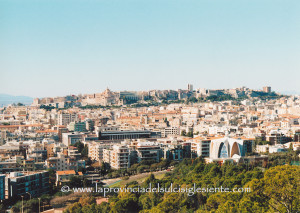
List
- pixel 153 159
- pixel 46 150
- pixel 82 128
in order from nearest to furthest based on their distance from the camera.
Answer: pixel 153 159 → pixel 46 150 → pixel 82 128

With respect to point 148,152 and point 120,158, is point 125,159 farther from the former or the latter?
point 148,152

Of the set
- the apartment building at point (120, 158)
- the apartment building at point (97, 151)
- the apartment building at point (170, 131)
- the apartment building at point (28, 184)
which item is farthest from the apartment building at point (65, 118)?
the apartment building at point (28, 184)

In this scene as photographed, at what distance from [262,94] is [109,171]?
1240 inches

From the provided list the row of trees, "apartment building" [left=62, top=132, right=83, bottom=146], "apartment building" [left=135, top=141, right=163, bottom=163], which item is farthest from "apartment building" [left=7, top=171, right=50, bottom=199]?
"apartment building" [left=62, top=132, right=83, bottom=146]

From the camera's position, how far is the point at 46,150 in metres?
12.2

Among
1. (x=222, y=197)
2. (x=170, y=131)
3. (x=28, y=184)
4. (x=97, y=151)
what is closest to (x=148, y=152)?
(x=97, y=151)

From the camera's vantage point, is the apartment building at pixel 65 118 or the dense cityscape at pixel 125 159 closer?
the dense cityscape at pixel 125 159

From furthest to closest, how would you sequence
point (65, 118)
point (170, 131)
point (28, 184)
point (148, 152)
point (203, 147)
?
point (65, 118), point (170, 131), point (203, 147), point (148, 152), point (28, 184)

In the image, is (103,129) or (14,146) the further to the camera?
(103,129)

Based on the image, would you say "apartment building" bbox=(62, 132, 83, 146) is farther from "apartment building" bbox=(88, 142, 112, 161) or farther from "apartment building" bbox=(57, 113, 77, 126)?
"apartment building" bbox=(57, 113, 77, 126)

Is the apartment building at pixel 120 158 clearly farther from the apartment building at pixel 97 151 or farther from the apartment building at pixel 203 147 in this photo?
the apartment building at pixel 203 147

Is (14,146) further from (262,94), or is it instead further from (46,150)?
(262,94)

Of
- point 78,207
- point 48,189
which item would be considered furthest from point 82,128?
point 78,207

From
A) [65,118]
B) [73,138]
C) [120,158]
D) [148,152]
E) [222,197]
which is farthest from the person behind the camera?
[65,118]
